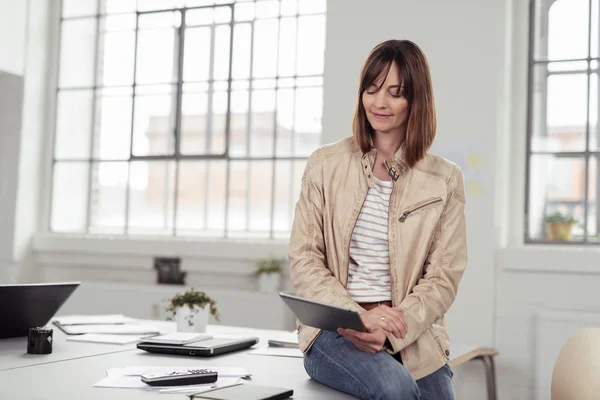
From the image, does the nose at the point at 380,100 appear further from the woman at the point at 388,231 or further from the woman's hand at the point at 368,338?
the woman's hand at the point at 368,338

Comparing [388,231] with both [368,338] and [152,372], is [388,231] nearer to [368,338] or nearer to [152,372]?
[368,338]

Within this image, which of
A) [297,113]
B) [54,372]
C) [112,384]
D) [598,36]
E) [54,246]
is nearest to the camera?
[112,384]

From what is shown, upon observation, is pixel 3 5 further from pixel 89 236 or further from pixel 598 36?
pixel 598 36

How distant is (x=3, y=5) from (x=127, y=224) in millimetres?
1798

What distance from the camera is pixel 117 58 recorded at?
5.61 meters

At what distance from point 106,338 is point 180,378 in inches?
35.8

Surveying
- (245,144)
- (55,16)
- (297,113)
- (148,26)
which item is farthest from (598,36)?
(55,16)

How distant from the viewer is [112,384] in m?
1.81

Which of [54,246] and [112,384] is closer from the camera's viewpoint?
[112,384]

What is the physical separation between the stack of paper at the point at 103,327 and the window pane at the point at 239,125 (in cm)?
223

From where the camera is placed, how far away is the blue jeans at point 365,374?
1767 millimetres

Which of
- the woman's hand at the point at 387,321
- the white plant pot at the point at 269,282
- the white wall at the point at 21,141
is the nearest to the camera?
the woman's hand at the point at 387,321

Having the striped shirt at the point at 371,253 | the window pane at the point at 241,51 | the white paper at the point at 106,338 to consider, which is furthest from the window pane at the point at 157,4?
the striped shirt at the point at 371,253

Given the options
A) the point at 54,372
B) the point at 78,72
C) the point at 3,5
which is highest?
the point at 3,5
